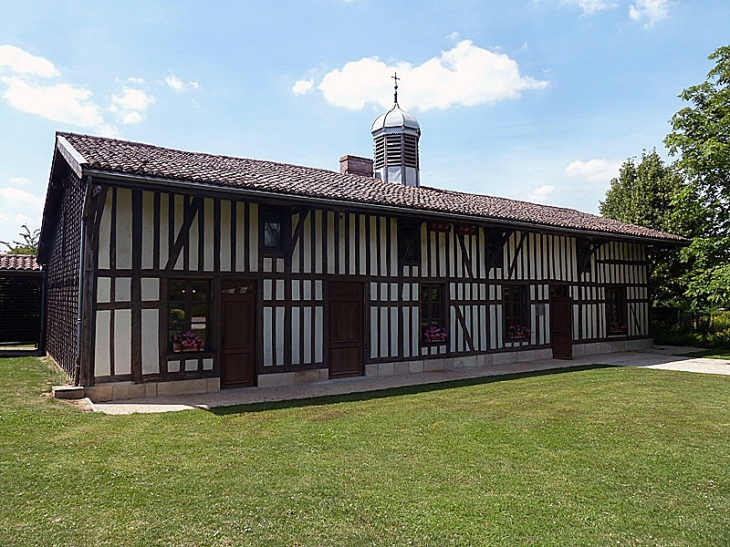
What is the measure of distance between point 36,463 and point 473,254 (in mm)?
8324

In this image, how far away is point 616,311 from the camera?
13492 mm

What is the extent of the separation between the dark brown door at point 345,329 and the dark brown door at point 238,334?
4.60 ft

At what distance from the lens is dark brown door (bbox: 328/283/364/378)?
870 cm

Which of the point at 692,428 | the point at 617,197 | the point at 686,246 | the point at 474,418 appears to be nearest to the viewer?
the point at 692,428

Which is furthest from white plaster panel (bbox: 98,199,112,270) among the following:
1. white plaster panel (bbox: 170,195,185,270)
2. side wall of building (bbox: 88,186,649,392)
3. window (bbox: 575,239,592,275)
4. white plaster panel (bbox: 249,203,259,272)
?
window (bbox: 575,239,592,275)

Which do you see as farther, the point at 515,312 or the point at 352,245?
the point at 515,312

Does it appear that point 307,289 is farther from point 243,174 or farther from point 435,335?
point 435,335

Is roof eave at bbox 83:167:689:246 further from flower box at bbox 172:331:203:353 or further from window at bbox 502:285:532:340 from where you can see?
flower box at bbox 172:331:203:353

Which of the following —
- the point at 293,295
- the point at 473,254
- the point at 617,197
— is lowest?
the point at 293,295

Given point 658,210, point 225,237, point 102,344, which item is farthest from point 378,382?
point 658,210

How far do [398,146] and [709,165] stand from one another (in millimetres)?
7776

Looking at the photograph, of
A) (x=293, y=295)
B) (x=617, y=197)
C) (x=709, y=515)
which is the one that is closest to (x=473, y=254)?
(x=293, y=295)

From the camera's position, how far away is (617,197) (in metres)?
23.0

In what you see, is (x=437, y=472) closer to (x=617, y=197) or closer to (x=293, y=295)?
(x=293, y=295)
